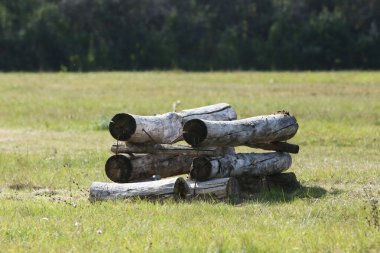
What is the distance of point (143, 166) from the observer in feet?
40.8

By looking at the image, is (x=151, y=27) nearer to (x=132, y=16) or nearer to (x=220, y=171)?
(x=132, y=16)

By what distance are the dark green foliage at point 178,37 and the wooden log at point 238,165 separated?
1701 inches

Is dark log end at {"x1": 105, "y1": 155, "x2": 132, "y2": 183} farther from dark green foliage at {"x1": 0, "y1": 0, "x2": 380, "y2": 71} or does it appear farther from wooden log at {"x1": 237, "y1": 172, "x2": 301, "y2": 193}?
dark green foliage at {"x1": 0, "y1": 0, "x2": 380, "y2": 71}

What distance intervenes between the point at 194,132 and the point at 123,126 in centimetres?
91

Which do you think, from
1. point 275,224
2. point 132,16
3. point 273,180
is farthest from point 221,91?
point 132,16

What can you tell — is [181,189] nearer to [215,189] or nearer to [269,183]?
[215,189]

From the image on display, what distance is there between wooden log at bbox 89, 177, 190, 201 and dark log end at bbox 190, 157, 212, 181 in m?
0.28

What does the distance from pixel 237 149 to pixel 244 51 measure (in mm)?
42296

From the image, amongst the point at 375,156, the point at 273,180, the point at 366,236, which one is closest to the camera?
the point at 366,236

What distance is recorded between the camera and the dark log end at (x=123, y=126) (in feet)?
39.5

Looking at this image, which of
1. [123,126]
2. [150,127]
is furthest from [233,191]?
[123,126]

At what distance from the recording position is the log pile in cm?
1171

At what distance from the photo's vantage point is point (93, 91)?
34094 mm

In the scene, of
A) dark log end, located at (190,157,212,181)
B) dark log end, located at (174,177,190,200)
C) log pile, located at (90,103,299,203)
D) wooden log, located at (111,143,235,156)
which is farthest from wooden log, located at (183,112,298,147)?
dark log end, located at (174,177,190,200)
